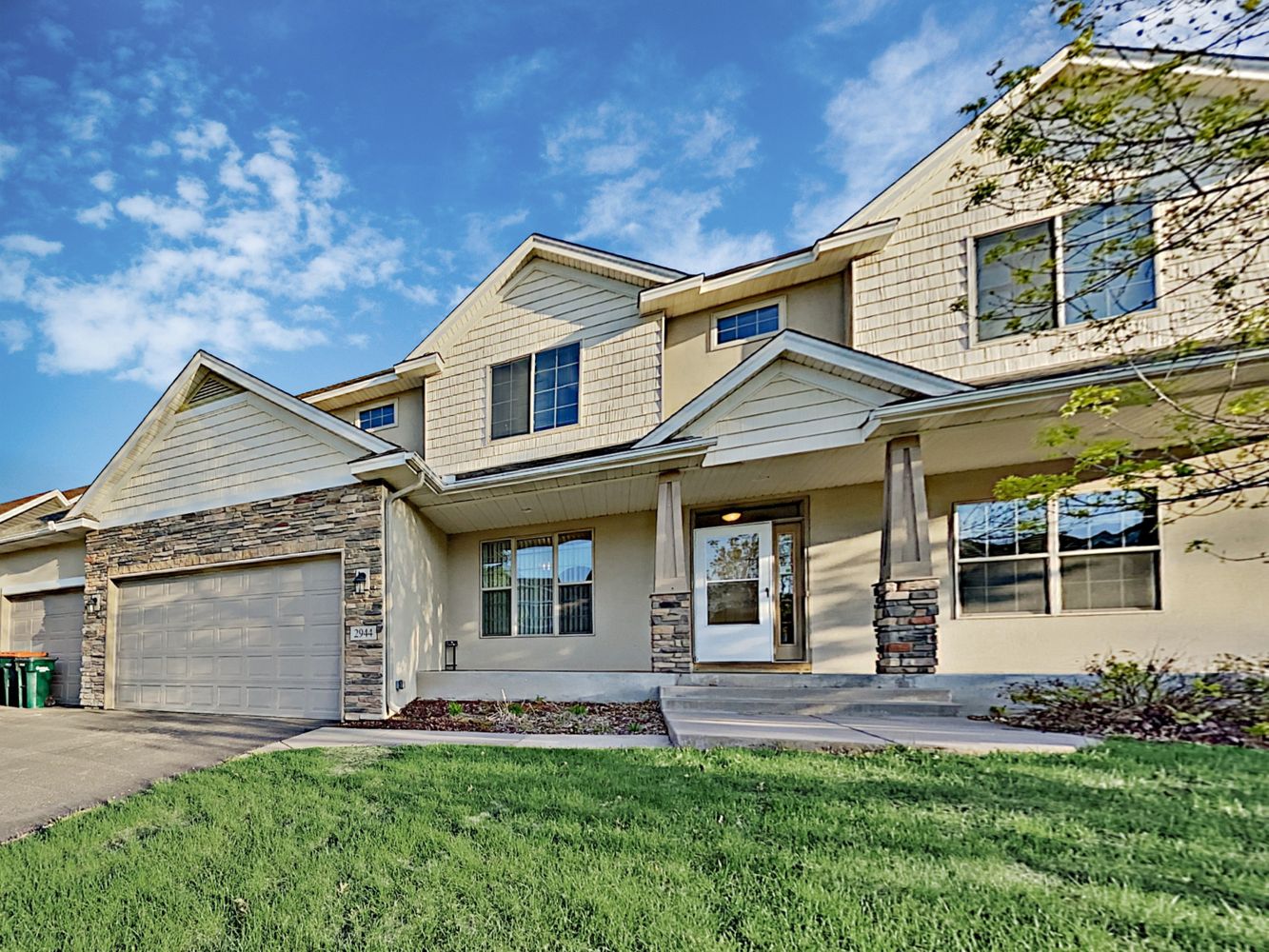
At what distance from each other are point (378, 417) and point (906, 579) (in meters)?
9.85

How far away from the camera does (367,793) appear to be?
4.11 m

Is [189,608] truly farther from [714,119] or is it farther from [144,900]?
[714,119]

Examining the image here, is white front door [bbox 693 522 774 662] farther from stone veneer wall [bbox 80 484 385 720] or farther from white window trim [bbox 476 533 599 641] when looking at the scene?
stone veneer wall [bbox 80 484 385 720]

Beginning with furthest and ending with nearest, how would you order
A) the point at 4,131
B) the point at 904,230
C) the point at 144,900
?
the point at 4,131 → the point at 904,230 → the point at 144,900

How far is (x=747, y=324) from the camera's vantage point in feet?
30.4

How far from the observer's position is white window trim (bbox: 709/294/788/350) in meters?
9.01

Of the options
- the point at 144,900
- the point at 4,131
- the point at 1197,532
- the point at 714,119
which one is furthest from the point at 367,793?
the point at 4,131

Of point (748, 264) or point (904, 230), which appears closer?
point (904, 230)

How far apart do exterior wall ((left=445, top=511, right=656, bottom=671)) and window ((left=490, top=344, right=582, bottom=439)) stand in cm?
173

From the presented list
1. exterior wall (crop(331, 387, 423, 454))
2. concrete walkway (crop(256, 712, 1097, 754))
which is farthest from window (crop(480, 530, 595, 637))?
concrete walkway (crop(256, 712, 1097, 754))

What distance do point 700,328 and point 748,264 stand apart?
3.83ft

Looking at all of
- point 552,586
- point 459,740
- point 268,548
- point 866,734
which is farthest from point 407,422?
point 866,734

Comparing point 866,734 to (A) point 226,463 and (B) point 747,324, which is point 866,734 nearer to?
(B) point 747,324

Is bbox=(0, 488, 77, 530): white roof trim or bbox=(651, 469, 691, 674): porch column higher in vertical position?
bbox=(0, 488, 77, 530): white roof trim
